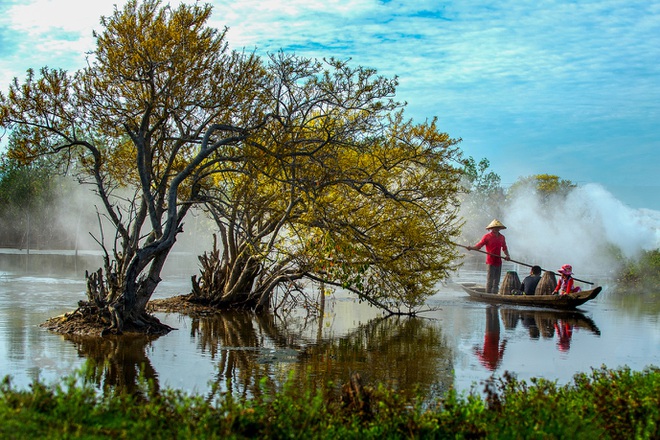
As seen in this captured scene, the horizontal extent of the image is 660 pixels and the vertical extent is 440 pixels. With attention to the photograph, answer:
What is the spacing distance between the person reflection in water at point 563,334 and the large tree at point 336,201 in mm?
3329

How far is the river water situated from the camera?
41.4 feet

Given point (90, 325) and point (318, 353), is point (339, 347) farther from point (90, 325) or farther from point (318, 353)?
point (90, 325)

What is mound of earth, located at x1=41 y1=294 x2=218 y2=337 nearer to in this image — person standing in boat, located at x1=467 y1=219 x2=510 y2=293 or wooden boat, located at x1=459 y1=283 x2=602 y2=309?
wooden boat, located at x1=459 y1=283 x2=602 y2=309

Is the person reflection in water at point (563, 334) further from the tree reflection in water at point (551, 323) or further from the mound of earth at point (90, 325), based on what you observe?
the mound of earth at point (90, 325)

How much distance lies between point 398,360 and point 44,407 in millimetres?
8451

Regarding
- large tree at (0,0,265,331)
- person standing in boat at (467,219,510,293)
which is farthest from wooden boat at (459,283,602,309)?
large tree at (0,0,265,331)

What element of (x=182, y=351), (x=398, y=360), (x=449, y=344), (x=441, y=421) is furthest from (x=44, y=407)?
(x=449, y=344)

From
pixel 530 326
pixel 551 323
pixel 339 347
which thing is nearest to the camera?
pixel 339 347

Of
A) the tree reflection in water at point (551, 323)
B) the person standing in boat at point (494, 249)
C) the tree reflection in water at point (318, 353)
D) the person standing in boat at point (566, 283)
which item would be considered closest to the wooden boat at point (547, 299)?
the tree reflection in water at point (551, 323)

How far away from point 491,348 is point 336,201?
582 cm

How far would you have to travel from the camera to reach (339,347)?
1633 centimetres

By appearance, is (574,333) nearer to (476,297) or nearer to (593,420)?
(476,297)

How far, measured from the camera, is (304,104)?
57.0 ft

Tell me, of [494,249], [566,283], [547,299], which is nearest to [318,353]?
[547,299]
